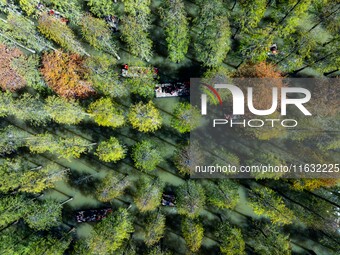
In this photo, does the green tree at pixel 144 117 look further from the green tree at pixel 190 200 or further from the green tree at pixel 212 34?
the green tree at pixel 212 34

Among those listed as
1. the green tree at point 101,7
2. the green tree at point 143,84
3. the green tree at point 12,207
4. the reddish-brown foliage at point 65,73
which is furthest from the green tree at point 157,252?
the green tree at point 101,7

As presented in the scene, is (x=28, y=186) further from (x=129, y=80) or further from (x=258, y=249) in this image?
(x=258, y=249)

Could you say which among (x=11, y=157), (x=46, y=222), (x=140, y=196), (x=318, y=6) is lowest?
(x=46, y=222)

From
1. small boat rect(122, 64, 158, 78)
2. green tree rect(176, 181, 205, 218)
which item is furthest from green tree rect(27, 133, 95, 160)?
green tree rect(176, 181, 205, 218)

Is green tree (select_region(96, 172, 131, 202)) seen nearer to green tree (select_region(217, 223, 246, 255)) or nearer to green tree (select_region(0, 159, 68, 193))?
green tree (select_region(0, 159, 68, 193))

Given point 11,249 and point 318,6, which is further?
point 318,6

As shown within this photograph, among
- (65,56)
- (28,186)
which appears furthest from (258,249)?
(65,56)

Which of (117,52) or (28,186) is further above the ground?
(117,52)
